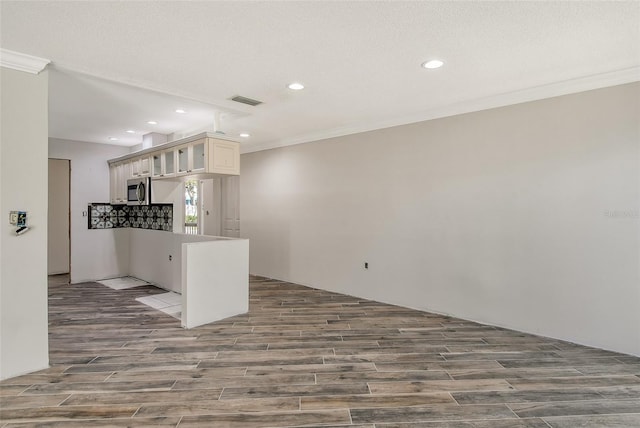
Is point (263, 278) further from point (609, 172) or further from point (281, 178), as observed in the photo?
point (609, 172)

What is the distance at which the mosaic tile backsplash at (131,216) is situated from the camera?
234 inches

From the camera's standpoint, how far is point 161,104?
403 cm

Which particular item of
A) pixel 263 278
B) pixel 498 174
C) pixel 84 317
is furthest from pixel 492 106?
pixel 84 317

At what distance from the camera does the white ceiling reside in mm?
2209

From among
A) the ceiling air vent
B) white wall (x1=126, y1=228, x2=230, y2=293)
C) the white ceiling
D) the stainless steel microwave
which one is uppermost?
the ceiling air vent

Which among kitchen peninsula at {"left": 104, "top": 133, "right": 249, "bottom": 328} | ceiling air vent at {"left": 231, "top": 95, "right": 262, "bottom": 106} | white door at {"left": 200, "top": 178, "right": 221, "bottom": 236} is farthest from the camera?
white door at {"left": 200, "top": 178, "right": 221, "bottom": 236}

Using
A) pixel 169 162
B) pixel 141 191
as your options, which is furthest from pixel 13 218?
pixel 141 191

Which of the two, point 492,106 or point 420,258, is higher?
point 492,106

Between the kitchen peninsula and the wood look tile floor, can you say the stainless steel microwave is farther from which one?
the wood look tile floor

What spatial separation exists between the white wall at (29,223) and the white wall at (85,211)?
3.82m

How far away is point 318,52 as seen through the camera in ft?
9.05

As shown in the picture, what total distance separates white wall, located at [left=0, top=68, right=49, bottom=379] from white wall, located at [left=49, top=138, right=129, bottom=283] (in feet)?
12.5

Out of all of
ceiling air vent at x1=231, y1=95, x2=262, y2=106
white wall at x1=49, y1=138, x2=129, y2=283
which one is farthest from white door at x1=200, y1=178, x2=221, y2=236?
ceiling air vent at x1=231, y1=95, x2=262, y2=106

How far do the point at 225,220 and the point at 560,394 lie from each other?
6445 mm
